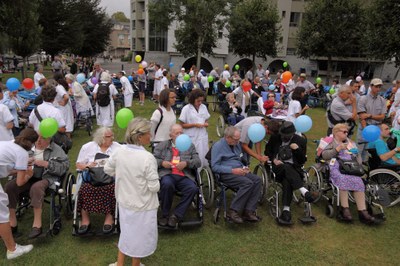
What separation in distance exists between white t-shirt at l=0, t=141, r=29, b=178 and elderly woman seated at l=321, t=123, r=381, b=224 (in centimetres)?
393

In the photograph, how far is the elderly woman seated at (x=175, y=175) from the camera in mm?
3672

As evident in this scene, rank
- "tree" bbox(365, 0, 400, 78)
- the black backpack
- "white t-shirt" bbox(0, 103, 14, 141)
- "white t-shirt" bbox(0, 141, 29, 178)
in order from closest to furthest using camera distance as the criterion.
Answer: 1. "white t-shirt" bbox(0, 141, 29, 178)
2. "white t-shirt" bbox(0, 103, 14, 141)
3. the black backpack
4. "tree" bbox(365, 0, 400, 78)

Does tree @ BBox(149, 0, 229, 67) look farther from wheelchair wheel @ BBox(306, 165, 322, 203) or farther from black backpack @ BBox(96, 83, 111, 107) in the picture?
wheelchair wheel @ BBox(306, 165, 322, 203)

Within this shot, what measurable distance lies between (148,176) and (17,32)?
15.4 metres

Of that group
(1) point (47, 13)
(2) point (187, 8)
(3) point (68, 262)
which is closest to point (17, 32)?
(1) point (47, 13)

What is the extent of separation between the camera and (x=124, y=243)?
2.70m

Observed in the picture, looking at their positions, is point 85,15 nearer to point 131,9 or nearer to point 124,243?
point 131,9

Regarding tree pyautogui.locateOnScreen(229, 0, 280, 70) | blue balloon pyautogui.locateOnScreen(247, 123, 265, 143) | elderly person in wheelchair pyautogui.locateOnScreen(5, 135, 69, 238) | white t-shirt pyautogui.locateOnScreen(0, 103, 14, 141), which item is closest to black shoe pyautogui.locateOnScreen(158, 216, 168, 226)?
elderly person in wheelchair pyautogui.locateOnScreen(5, 135, 69, 238)

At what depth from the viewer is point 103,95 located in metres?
6.64

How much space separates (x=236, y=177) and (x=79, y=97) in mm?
5478

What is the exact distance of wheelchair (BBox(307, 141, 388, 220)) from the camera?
421 cm

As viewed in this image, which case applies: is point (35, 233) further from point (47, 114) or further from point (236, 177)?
point (236, 177)

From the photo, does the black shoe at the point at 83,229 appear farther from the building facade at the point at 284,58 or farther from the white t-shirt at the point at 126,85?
the building facade at the point at 284,58

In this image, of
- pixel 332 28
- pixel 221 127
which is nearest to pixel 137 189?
pixel 221 127
